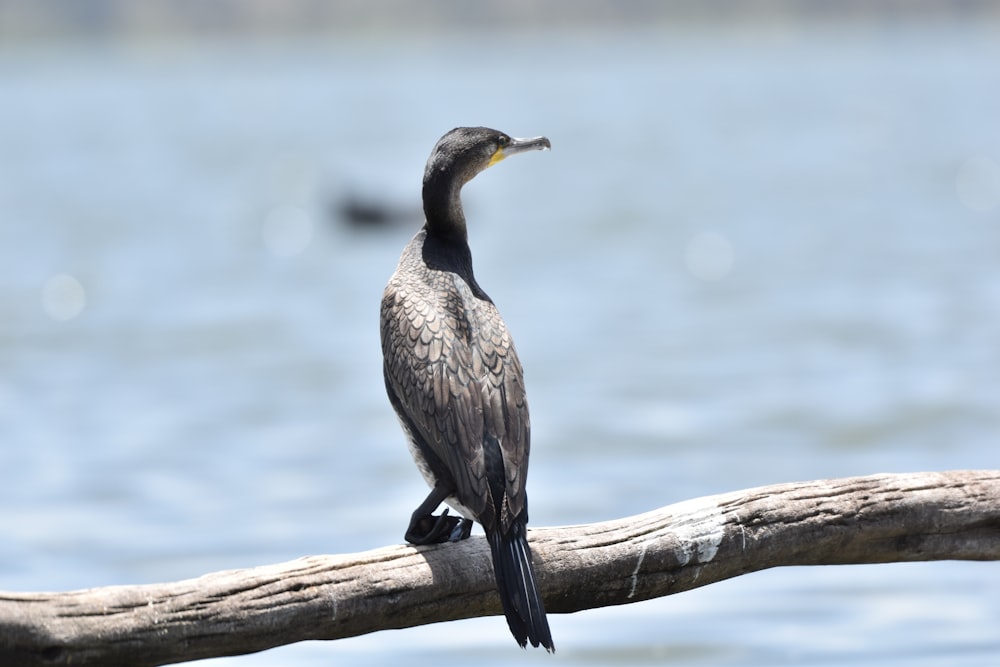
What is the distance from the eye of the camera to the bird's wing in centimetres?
430

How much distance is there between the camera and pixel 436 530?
13.9 feet

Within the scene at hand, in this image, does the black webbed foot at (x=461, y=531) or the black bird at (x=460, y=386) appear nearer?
the black bird at (x=460, y=386)

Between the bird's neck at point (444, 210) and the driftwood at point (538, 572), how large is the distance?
4.42 feet

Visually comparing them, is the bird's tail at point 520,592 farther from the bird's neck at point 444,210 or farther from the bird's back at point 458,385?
the bird's neck at point 444,210

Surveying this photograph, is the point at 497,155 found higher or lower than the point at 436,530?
higher

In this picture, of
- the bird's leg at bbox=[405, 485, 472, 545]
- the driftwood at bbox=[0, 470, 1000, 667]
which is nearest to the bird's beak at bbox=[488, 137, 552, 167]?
the bird's leg at bbox=[405, 485, 472, 545]

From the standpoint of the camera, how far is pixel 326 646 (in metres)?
6.68

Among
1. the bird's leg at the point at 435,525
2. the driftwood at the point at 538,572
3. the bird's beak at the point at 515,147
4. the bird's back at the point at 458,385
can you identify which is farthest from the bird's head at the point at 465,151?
the driftwood at the point at 538,572

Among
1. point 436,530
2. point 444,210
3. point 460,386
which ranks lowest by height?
point 436,530

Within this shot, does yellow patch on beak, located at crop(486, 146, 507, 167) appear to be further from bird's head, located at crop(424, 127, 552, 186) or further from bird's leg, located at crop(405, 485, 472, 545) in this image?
bird's leg, located at crop(405, 485, 472, 545)

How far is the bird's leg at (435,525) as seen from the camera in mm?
4215

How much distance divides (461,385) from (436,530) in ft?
1.59

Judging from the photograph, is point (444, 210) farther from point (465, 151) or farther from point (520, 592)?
point (520, 592)

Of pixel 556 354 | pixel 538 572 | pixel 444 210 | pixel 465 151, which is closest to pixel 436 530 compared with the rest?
pixel 538 572
